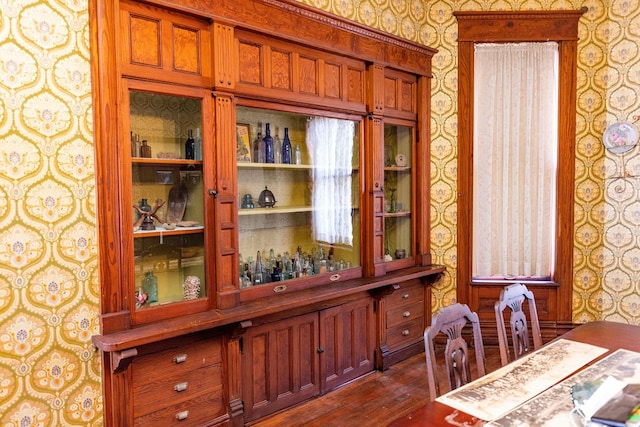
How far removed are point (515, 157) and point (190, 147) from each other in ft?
9.65

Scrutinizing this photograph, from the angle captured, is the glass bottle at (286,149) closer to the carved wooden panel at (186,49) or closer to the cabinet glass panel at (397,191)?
the carved wooden panel at (186,49)

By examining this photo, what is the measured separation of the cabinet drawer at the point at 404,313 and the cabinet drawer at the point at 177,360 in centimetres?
161

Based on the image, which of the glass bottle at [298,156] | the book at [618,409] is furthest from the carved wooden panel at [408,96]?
the book at [618,409]

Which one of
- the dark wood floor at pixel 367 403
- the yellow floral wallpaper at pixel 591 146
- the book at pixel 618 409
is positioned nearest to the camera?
the book at pixel 618 409

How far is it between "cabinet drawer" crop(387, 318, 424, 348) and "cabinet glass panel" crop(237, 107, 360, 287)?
0.69 meters

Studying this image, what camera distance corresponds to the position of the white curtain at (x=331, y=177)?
Result: 3459mm

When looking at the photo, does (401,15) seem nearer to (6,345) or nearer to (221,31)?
(221,31)

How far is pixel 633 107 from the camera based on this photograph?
153 inches

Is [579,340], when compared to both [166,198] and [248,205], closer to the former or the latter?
[248,205]

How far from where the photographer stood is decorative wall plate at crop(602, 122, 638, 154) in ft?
12.7

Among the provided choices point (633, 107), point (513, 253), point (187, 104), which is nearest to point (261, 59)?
point (187, 104)

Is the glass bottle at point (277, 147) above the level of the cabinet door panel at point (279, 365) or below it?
above

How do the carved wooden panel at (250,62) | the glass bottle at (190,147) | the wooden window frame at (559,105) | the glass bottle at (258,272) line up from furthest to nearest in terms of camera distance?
the wooden window frame at (559,105) → the glass bottle at (258,272) → the carved wooden panel at (250,62) → the glass bottle at (190,147)

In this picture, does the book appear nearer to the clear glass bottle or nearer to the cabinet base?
the clear glass bottle
